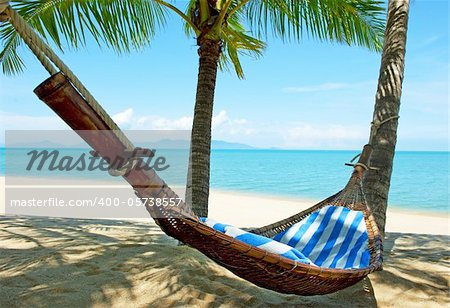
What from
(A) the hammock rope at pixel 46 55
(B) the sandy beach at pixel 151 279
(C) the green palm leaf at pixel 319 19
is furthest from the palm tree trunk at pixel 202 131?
(A) the hammock rope at pixel 46 55

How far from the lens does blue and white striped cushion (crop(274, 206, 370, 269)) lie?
184 centimetres

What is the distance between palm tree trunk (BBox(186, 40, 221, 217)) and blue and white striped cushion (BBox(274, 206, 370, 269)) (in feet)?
2.37

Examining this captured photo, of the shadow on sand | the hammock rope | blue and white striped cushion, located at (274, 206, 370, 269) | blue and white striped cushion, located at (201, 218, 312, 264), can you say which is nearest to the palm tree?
the shadow on sand

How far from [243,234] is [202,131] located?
121 cm

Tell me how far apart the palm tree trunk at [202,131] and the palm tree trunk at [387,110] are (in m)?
1.02

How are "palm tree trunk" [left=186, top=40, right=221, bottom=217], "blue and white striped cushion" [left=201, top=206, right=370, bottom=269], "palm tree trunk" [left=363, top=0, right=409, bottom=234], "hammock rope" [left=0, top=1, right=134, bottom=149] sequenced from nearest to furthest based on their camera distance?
1. "hammock rope" [left=0, top=1, right=134, bottom=149]
2. "blue and white striped cushion" [left=201, top=206, right=370, bottom=269]
3. "palm tree trunk" [left=363, top=0, right=409, bottom=234]
4. "palm tree trunk" [left=186, top=40, right=221, bottom=217]

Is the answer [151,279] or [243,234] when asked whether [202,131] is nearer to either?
[151,279]

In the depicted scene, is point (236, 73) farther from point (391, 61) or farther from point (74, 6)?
point (391, 61)

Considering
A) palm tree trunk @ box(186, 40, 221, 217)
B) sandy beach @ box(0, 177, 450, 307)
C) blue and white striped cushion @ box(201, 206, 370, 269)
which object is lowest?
sandy beach @ box(0, 177, 450, 307)

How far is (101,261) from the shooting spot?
231 cm

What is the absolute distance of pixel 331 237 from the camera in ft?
6.65

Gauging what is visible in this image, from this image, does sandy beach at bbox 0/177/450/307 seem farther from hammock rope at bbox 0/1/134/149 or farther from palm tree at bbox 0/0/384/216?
hammock rope at bbox 0/1/134/149

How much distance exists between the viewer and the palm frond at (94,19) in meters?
2.99

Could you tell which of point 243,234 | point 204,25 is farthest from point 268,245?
point 204,25
